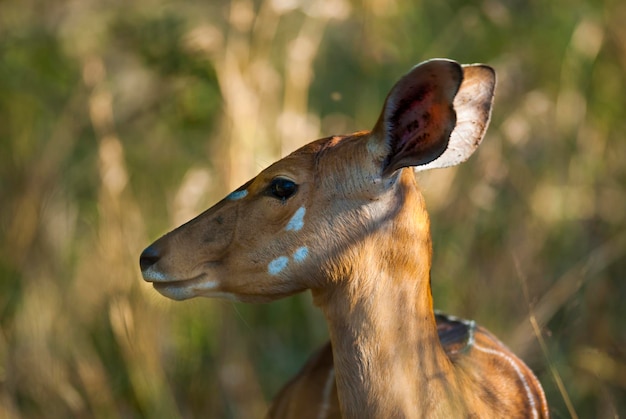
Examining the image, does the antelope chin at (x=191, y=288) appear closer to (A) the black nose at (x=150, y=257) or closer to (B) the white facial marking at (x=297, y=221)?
(A) the black nose at (x=150, y=257)

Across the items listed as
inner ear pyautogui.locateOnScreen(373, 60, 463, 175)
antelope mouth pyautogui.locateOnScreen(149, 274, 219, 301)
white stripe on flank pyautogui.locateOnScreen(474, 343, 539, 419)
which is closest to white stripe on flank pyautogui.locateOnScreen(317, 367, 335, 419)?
white stripe on flank pyautogui.locateOnScreen(474, 343, 539, 419)

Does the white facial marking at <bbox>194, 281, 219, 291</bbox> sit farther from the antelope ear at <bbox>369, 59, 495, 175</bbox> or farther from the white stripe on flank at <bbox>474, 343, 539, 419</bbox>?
the white stripe on flank at <bbox>474, 343, 539, 419</bbox>

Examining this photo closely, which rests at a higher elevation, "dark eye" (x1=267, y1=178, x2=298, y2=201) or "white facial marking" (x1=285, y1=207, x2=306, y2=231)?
"dark eye" (x1=267, y1=178, x2=298, y2=201)

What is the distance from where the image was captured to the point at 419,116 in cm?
270

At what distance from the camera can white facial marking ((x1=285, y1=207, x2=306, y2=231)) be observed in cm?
277

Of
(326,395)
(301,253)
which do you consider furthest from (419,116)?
(326,395)

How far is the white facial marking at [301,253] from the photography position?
275 centimetres

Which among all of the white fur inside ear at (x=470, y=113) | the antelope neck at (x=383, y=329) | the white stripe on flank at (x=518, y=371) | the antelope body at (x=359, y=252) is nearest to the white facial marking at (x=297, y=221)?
the antelope body at (x=359, y=252)

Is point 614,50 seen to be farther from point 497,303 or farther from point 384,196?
point 384,196

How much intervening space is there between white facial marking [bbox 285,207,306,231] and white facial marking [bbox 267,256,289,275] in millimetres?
80

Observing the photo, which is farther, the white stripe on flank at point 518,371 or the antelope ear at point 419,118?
the white stripe on flank at point 518,371

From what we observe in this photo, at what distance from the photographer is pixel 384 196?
276cm

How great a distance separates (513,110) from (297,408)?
7.31 feet

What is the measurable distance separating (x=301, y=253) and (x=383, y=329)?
0.95 ft
